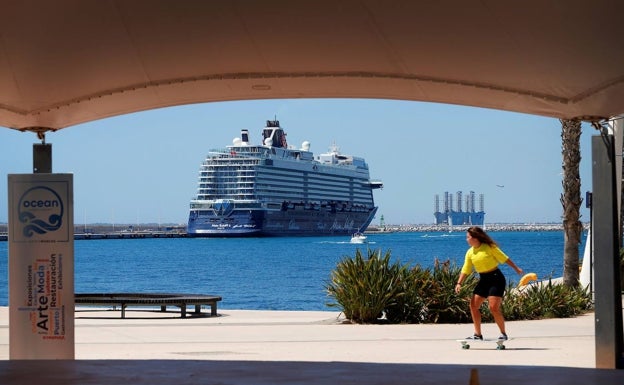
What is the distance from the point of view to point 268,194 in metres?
130

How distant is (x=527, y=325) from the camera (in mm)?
15164

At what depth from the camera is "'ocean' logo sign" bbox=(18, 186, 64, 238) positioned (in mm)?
8359

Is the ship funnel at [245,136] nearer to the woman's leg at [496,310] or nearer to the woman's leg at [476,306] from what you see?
the woman's leg at [476,306]

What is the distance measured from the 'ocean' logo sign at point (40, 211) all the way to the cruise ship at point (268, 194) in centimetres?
11946

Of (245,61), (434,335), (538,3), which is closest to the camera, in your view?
(538,3)

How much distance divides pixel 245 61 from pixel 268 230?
4861 inches

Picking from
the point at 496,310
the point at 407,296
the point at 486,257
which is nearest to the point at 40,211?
the point at 486,257

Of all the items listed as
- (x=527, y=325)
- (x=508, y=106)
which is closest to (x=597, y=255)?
(x=508, y=106)

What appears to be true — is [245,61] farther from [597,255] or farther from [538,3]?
[597,255]

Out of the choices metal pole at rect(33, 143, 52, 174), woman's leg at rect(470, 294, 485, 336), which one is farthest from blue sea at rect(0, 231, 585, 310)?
metal pole at rect(33, 143, 52, 174)

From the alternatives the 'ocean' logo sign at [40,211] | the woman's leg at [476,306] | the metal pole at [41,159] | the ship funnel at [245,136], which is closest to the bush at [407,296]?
the woman's leg at [476,306]

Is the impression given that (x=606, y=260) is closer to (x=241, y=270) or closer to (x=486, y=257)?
(x=486, y=257)

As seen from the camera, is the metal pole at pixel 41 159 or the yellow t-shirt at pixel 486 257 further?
the yellow t-shirt at pixel 486 257

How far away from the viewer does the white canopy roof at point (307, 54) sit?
6895 millimetres
